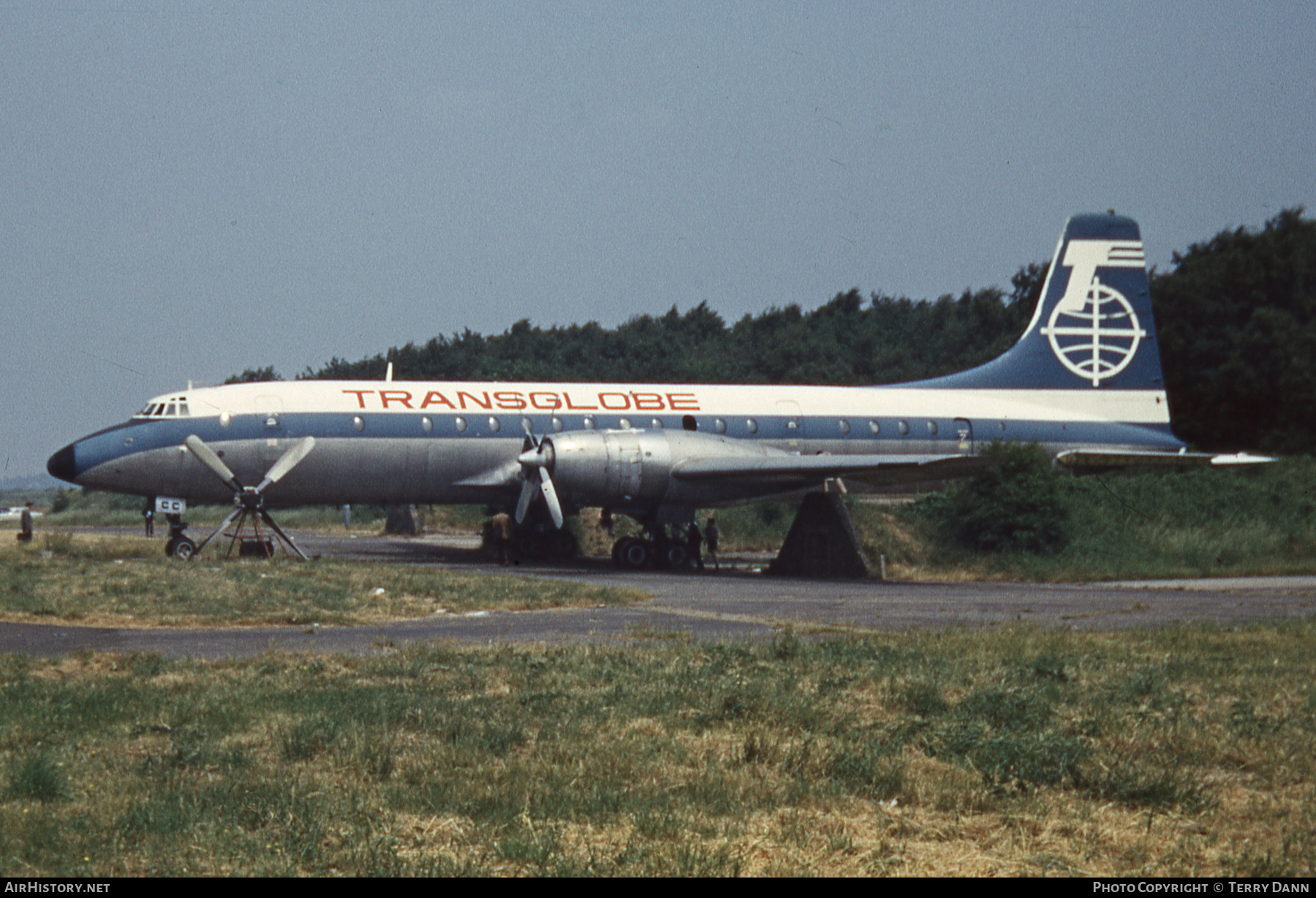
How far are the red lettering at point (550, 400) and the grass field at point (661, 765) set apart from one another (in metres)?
18.5

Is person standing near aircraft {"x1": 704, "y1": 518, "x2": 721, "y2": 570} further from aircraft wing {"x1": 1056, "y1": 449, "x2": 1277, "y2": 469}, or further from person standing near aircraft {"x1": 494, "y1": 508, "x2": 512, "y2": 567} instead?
aircraft wing {"x1": 1056, "y1": 449, "x2": 1277, "y2": 469}

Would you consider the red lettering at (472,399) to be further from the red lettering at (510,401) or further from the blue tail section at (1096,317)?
the blue tail section at (1096,317)

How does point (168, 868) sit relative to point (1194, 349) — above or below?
below

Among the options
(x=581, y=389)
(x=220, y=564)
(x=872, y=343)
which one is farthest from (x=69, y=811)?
(x=872, y=343)

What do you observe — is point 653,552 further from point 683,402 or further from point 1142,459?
point 1142,459

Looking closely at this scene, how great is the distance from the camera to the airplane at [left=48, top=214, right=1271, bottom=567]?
2745cm

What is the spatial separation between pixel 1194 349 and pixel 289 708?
140ft

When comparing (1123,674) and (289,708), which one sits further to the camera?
(1123,674)

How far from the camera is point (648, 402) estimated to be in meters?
31.2

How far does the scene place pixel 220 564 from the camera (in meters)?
24.0

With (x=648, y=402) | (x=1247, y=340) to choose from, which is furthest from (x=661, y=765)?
(x=1247, y=340)

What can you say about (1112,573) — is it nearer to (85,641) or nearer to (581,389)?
(581,389)

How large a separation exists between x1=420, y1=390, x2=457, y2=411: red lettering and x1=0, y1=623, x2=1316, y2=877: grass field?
17532 mm

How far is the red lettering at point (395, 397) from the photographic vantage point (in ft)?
95.4
